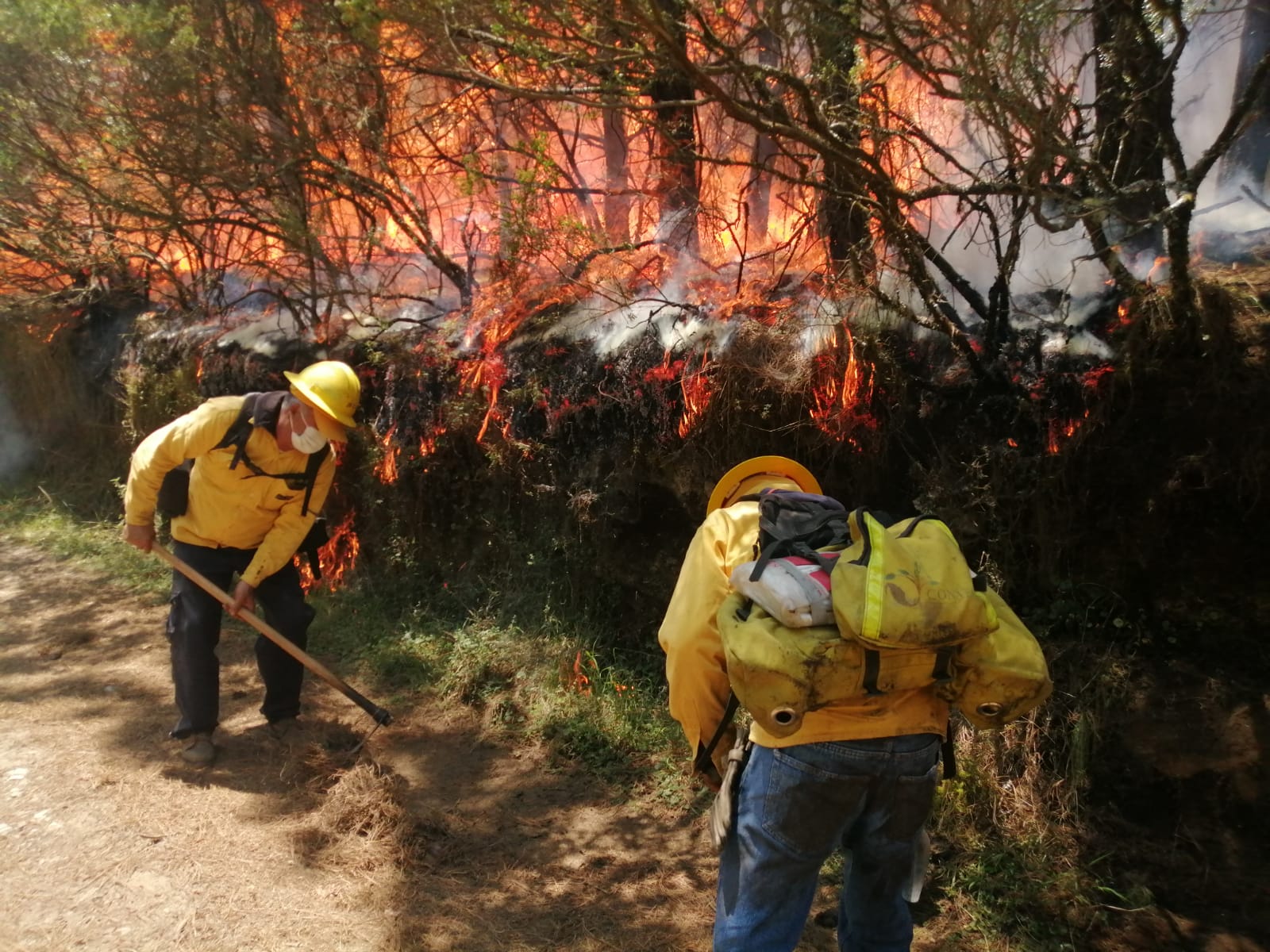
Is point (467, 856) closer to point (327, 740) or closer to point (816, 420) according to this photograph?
point (327, 740)

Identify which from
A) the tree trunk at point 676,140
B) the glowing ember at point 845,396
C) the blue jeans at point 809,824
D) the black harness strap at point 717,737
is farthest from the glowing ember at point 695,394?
the blue jeans at point 809,824

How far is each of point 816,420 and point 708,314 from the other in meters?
1.01

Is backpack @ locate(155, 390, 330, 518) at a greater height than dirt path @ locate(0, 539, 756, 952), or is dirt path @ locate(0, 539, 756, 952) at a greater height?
backpack @ locate(155, 390, 330, 518)

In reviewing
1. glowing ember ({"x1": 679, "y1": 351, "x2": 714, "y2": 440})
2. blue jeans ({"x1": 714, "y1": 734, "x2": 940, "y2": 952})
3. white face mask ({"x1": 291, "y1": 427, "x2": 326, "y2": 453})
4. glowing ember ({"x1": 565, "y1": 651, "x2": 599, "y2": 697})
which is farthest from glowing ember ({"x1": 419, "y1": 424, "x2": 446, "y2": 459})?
blue jeans ({"x1": 714, "y1": 734, "x2": 940, "y2": 952})

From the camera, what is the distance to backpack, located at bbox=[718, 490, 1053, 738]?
6.52 feet

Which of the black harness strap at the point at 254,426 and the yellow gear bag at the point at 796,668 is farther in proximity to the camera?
the black harness strap at the point at 254,426

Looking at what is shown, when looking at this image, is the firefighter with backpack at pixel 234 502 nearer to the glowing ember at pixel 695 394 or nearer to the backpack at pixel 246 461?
the backpack at pixel 246 461

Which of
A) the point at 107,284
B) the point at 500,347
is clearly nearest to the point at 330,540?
the point at 500,347

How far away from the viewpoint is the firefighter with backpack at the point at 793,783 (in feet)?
7.25

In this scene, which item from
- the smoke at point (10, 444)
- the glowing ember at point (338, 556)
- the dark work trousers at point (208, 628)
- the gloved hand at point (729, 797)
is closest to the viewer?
the gloved hand at point (729, 797)

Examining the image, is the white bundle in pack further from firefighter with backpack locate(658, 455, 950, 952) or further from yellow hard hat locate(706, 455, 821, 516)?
yellow hard hat locate(706, 455, 821, 516)

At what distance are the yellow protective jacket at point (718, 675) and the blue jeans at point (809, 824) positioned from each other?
0.04 m

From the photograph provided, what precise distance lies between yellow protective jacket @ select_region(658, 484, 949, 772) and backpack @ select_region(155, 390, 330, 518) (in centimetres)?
270

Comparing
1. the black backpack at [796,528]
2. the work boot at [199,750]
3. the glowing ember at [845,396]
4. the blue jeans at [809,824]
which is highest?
the glowing ember at [845,396]
